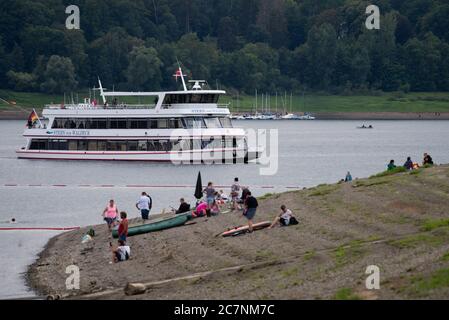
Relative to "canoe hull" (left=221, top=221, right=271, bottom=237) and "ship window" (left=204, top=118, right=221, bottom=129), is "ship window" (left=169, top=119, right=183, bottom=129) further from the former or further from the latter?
"canoe hull" (left=221, top=221, right=271, bottom=237)

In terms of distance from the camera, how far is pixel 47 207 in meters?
69.4

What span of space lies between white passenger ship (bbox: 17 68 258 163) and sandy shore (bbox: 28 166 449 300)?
4206 centimetres

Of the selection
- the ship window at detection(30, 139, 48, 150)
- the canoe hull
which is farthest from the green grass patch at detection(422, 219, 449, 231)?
the ship window at detection(30, 139, 48, 150)

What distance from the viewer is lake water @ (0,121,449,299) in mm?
55844

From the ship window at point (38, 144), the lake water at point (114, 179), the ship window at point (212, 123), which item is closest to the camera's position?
the lake water at point (114, 179)

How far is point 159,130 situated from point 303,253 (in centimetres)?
5821

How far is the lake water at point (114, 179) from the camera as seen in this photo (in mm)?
55844

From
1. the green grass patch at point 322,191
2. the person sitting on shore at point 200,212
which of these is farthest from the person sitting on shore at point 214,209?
the green grass patch at point 322,191

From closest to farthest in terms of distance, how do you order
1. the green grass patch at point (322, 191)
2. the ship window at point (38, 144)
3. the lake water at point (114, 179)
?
the green grass patch at point (322, 191)
the lake water at point (114, 179)
the ship window at point (38, 144)

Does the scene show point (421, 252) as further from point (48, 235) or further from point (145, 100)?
point (145, 100)

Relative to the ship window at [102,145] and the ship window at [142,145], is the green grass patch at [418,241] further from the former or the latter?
the ship window at [102,145]

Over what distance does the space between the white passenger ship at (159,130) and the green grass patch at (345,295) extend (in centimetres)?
6252

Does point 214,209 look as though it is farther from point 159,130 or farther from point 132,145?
point 132,145
